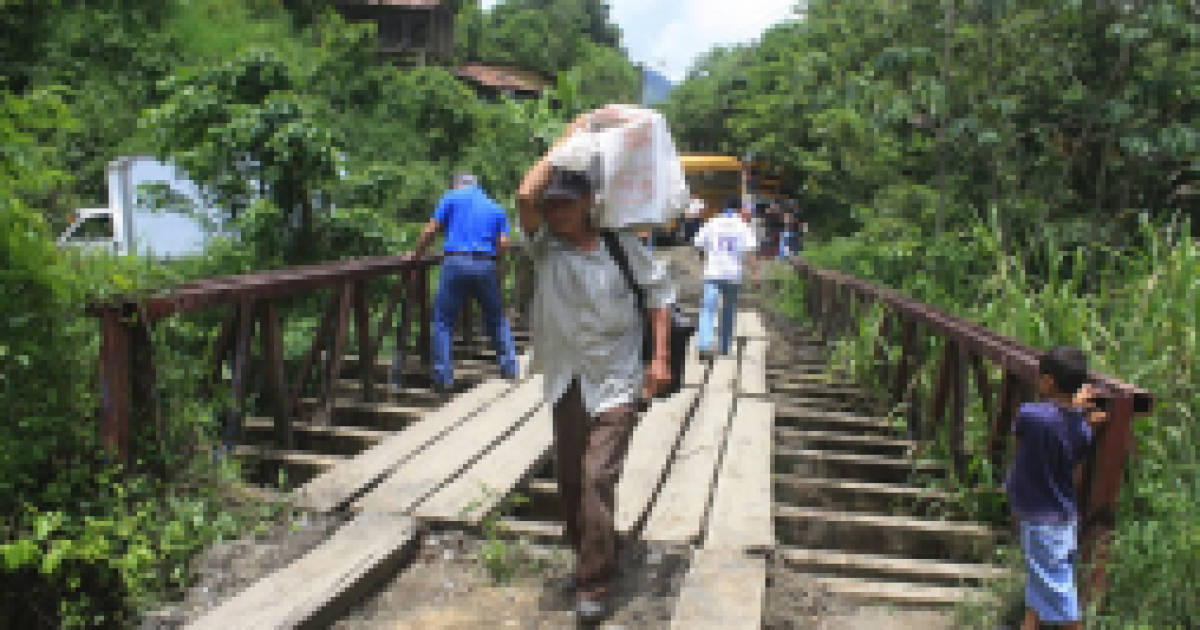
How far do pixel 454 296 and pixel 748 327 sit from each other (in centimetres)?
475

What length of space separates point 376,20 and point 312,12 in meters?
2.63

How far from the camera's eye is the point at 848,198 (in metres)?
17.4

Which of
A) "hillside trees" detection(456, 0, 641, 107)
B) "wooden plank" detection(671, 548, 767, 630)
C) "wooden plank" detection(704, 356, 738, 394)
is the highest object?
"hillside trees" detection(456, 0, 641, 107)

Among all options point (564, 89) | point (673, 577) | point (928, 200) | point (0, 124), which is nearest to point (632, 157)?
point (673, 577)

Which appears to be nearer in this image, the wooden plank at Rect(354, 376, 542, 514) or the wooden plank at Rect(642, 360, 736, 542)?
the wooden plank at Rect(642, 360, 736, 542)

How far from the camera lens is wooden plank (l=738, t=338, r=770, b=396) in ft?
20.8

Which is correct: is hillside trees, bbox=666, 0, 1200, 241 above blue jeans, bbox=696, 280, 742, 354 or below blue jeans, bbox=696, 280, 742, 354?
above

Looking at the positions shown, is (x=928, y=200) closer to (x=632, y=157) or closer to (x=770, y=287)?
(x=770, y=287)

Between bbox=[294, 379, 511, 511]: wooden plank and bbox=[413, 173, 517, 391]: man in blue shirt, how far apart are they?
43cm

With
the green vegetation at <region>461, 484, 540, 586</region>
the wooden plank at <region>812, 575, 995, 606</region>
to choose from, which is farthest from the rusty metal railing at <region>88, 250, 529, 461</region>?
the wooden plank at <region>812, 575, 995, 606</region>

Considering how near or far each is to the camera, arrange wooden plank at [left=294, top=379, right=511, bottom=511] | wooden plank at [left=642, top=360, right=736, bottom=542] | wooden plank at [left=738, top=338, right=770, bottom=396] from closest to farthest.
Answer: wooden plank at [left=642, top=360, right=736, bottom=542] < wooden plank at [left=294, top=379, right=511, bottom=511] < wooden plank at [left=738, top=338, right=770, bottom=396]

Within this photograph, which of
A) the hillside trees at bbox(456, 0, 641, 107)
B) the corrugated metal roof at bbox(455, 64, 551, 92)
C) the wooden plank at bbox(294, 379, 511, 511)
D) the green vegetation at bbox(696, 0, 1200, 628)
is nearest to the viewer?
the wooden plank at bbox(294, 379, 511, 511)

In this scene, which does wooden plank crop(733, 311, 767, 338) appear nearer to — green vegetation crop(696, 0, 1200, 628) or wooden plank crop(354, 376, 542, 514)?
green vegetation crop(696, 0, 1200, 628)

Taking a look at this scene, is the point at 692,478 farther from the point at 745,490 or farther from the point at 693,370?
the point at 693,370
